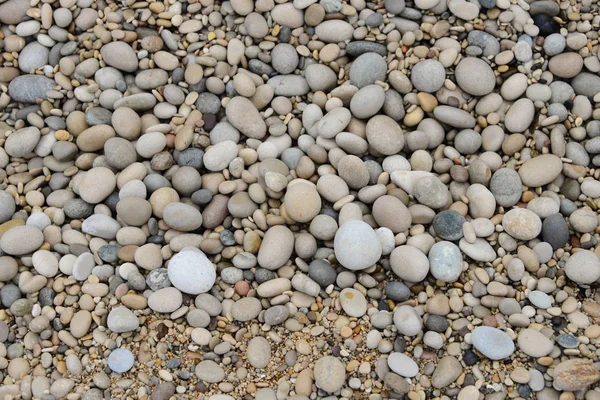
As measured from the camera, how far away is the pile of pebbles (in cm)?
175

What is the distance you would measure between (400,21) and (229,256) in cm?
98

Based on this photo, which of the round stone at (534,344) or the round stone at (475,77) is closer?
the round stone at (534,344)

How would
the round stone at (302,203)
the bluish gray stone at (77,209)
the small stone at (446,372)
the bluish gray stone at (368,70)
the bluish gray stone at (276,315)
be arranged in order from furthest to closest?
the bluish gray stone at (368,70) → the bluish gray stone at (77,209) → the round stone at (302,203) → the bluish gray stone at (276,315) → the small stone at (446,372)

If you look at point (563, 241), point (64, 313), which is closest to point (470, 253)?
point (563, 241)

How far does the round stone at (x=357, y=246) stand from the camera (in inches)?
70.9

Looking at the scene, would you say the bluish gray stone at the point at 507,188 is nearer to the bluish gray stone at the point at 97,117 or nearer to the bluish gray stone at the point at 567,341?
the bluish gray stone at the point at 567,341

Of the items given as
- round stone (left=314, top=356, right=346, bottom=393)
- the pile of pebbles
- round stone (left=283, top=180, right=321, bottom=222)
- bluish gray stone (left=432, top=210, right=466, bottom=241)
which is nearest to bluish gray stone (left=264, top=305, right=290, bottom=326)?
the pile of pebbles

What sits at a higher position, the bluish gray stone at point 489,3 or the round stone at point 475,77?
the bluish gray stone at point 489,3

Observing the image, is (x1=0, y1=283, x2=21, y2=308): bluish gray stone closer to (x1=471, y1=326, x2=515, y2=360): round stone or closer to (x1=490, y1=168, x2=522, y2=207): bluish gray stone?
(x1=471, y1=326, x2=515, y2=360): round stone

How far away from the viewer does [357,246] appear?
1799 mm

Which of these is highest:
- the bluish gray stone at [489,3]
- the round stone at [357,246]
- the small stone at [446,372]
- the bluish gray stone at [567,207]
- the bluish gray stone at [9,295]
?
the bluish gray stone at [489,3]

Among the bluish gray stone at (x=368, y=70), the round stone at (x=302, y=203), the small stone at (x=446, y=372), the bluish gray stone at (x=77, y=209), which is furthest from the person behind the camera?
the bluish gray stone at (x=368, y=70)

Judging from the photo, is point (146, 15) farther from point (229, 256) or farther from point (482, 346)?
point (482, 346)

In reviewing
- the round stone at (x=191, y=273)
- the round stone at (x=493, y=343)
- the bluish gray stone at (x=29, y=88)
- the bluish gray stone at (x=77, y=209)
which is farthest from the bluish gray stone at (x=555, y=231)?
the bluish gray stone at (x=29, y=88)
